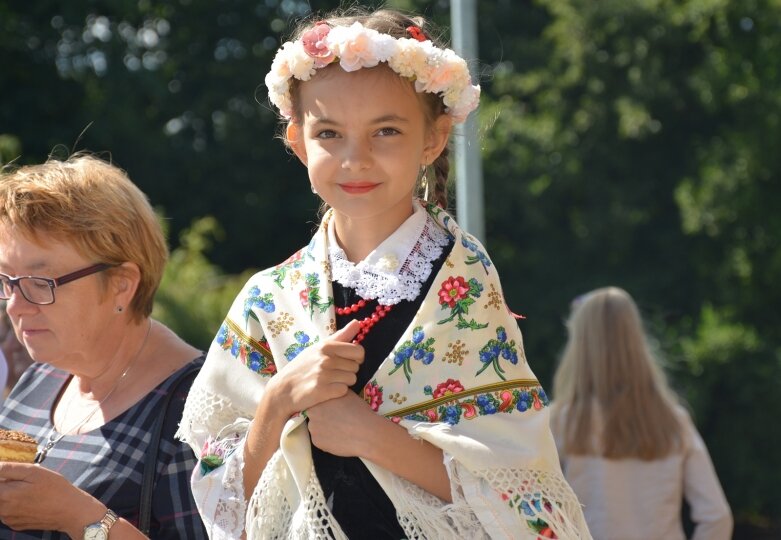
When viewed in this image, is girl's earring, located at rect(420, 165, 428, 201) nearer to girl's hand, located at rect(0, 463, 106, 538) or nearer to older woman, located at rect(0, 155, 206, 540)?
older woman, located at rect(0, 155, 206, 540)

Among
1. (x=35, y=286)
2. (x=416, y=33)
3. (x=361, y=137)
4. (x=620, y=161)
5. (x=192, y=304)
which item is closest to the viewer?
(x=361, y=137)

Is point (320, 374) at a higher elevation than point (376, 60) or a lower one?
lower

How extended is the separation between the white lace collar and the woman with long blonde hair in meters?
2.74

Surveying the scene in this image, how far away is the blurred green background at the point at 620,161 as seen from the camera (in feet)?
35.4

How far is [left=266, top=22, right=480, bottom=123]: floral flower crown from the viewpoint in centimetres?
240

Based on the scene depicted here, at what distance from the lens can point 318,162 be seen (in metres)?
2.45

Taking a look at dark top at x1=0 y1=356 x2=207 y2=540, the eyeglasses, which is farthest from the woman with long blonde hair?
the eyeglasses

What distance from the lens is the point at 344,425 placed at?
2330 mm

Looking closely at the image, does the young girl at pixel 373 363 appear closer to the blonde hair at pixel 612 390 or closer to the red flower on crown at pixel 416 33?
the red flower on crown at pixel 416 33

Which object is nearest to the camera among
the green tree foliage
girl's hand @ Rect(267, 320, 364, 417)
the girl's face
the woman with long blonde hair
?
girl's hand @ Rect(267, 320, 364, 417)

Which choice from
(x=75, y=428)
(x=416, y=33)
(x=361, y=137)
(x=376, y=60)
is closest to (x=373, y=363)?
(x=361, y=137)

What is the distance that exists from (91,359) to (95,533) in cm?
54

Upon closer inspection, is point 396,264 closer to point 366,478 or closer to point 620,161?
point 366,478

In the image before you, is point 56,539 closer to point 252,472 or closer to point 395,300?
point 252,472
